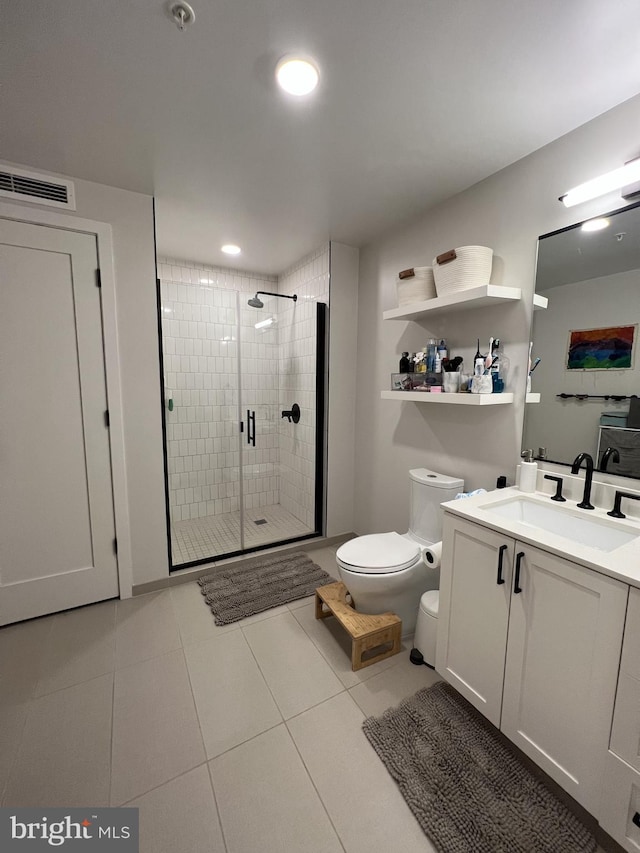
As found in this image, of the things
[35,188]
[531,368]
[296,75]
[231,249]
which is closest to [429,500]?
[531,368]

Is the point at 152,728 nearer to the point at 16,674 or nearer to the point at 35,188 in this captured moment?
the point at 16,674

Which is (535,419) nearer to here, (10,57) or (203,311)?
(10,57)

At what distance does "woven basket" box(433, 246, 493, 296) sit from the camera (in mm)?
1720

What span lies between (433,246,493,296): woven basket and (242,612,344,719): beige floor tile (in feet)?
6.68

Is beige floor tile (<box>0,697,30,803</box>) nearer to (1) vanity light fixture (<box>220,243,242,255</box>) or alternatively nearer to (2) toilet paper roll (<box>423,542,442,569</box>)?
(2) toilet paper roll (<box>423,542,442,569</box>)

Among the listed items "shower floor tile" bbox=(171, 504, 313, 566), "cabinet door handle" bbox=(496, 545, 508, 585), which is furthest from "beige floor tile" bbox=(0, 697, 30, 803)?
"cabinet door handle" bbox=(496, 545, 508, 585)

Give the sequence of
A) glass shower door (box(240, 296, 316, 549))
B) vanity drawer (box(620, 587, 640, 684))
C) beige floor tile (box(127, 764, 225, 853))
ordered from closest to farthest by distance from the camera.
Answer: vanity drawer (box(620, 587, 640, 684)) < beige floor tile (box(127, 764, 225, 853)) < glass shower door (box(240, 296, 316, 549))

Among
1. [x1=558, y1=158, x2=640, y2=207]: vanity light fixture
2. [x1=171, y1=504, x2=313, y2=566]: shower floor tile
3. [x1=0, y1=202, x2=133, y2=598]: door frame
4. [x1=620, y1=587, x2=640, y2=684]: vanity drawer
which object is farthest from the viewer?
[x1=171, y1=504, x2=313, y2=566]: shower floor tile

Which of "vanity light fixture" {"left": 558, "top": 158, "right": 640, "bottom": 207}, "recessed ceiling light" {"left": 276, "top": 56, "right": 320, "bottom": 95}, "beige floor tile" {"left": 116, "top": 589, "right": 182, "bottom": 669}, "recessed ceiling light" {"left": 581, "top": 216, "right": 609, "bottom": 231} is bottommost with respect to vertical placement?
"beige floor tile" {"left": 116, "top": 589, "right": 182, "bottom": 669}

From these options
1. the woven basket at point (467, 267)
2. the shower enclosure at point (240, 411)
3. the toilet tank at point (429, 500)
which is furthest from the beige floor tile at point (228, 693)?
the woven basket at point (467, 267)

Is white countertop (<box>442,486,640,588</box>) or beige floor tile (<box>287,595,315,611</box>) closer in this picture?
white countertop (<box>442,486,640,588</box>)

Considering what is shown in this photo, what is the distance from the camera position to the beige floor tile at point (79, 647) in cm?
167

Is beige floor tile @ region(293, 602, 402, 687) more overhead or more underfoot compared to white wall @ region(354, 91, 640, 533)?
more underfoot

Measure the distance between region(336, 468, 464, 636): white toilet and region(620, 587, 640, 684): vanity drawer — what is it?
921mm
